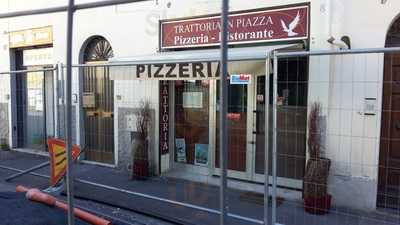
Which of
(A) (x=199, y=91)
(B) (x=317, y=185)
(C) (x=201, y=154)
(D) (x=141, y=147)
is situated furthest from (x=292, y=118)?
(D) (x=141, y=147)

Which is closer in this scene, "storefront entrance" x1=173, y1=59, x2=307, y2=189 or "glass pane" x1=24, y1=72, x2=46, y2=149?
"storefront entrance" x1=173, y1=59, x2=307, y2=189

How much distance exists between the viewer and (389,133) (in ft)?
18.4

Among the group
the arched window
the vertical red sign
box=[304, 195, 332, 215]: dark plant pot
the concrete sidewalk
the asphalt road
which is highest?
the arched window

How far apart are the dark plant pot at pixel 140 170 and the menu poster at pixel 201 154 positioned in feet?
3.25

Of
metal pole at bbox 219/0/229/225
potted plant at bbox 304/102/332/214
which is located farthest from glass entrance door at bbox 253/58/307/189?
metal pole at bbox 219/0/229/225

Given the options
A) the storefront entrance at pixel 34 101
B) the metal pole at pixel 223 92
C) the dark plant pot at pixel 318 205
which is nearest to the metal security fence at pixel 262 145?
the dark plant pot at pixel 318 205

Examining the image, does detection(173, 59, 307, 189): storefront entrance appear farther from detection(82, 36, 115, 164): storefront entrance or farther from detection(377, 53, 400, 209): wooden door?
detection(82, 36, 115, 164): storefront entrance

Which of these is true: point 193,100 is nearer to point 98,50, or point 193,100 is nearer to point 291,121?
point 291,121

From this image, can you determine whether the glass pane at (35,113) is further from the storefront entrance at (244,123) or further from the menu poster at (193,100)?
the menu poster at (193,100)

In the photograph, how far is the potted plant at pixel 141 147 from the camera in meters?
7.36

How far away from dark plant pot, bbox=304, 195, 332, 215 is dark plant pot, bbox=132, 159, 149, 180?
9.93 feet

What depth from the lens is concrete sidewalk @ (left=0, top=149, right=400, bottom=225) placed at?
5.34 meters

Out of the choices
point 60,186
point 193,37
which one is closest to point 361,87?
point 193,37

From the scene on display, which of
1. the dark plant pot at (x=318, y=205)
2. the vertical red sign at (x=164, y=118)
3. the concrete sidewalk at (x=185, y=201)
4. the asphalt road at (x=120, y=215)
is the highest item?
the vertical red sign at (x=164, y=118)
